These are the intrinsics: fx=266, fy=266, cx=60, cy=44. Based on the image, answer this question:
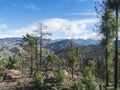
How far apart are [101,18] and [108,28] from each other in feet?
6.46

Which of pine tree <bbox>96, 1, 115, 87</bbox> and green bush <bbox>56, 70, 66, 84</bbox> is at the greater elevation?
pine tree <bbox>96, 1, 115, 87</bbox>

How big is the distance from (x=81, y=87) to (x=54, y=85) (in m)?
7.70

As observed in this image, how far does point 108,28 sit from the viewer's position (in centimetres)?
4097

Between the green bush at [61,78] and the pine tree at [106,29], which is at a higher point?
the pine tree at [106,29]

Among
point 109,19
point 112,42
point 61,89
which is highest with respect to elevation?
point 109,19

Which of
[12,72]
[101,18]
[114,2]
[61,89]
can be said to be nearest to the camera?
[114,2]

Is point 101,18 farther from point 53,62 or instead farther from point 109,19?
point 53,62

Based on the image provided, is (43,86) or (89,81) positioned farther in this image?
(43,86)

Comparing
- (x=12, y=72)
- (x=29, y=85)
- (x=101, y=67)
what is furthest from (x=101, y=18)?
(x=101, y=67)

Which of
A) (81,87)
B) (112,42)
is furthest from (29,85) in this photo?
(112,42)

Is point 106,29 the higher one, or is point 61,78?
point 106,29

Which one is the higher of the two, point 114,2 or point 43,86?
point 114,2

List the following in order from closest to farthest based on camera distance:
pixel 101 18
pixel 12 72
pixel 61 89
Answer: pixel 61 89
pixel 101 18
pixel 12 72

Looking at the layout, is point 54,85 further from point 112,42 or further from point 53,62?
point 53,62
